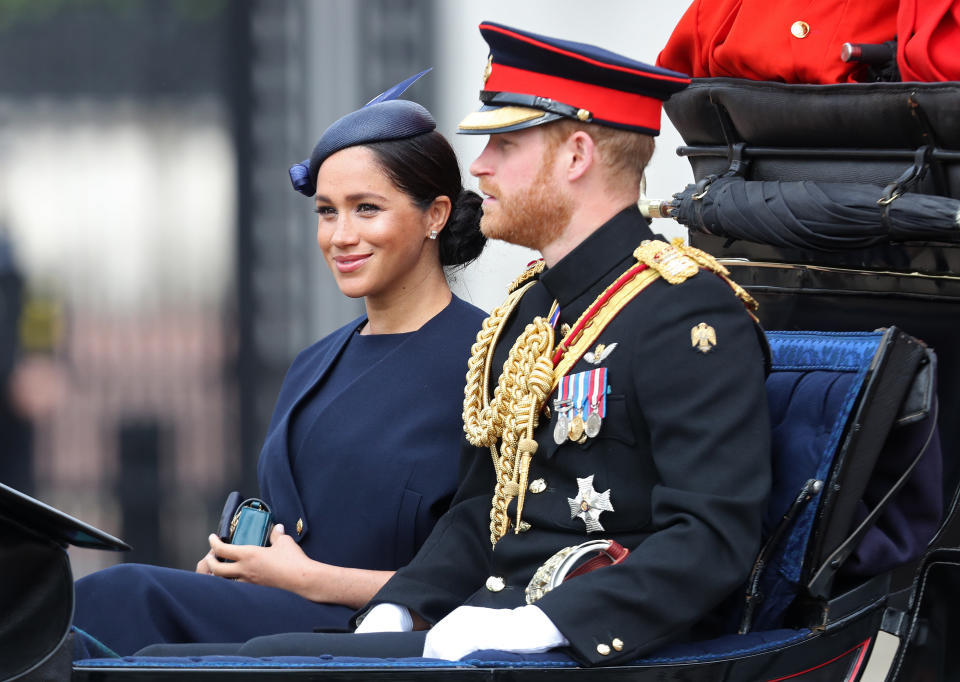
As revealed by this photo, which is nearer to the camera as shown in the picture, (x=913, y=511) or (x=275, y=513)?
(x=913, y=511)

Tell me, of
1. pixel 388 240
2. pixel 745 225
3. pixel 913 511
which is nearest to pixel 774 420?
pixel 913 511

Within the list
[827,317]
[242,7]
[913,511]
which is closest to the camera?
[913,511]

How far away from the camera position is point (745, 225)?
232 cm

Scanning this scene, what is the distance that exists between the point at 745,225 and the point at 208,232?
271 centimetres

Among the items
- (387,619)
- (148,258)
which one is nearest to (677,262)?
(387,619)

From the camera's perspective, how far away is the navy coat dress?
7.27 ft

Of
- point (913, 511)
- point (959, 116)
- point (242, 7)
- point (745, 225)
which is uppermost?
point (242, 7)

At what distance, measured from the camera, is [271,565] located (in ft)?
7.54

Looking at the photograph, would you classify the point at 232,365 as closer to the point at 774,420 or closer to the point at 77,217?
the point at 77,217

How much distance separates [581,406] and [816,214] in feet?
1.81

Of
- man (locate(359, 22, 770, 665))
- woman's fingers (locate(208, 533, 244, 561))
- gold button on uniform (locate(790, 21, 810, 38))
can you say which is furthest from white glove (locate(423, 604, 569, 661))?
gold button on uniform (locate(790, 21, 810, 38))

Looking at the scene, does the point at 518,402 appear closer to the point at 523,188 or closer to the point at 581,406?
the point at 581,406

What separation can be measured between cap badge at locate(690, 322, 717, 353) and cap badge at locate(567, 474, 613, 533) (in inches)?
8.9

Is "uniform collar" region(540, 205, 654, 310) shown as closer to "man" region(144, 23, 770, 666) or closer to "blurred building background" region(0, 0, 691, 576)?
"man" region(144, 23, 770, 666)
